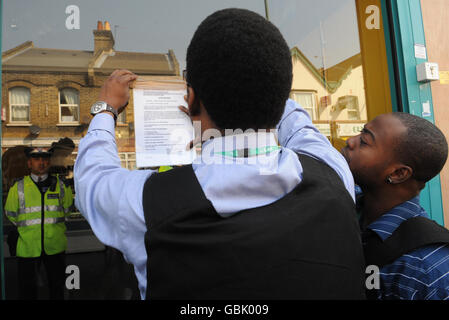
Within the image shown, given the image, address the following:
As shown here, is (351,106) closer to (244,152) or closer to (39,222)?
(244,152)

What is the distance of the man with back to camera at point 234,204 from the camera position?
0.73 m

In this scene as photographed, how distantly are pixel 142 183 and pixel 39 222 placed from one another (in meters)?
2.99

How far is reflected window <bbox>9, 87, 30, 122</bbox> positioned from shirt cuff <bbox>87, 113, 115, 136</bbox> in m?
1.77

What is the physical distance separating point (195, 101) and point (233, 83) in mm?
155

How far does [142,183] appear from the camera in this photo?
0.83 meters

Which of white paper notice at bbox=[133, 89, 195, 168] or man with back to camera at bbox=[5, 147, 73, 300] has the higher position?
white paper notice at bbox=[133, 89, 195, 168]

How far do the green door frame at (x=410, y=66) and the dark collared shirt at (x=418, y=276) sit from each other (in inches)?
51.8

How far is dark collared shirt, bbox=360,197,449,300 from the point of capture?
1.04 m

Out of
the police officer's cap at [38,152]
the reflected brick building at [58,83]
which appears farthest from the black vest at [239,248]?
the police officer's cap at [38,152]

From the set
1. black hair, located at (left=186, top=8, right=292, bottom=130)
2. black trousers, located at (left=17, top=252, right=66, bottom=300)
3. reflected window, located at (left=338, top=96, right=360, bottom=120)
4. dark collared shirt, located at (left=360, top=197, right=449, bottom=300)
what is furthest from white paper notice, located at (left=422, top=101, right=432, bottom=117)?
black trousers, located at (left=17, top=252, right=66, bottom=300)

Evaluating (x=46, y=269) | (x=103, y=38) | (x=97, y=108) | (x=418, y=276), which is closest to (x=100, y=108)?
(x=97, y=108)

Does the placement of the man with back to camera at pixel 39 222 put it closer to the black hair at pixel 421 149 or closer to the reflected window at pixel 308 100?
the reflected window at pixel 308 100

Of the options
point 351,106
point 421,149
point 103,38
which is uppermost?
point 103,38

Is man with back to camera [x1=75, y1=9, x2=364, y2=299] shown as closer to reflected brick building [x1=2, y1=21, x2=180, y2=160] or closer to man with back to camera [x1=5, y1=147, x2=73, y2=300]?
reflected brick building [x1=2, y1=21, x2=180, y2=160]
